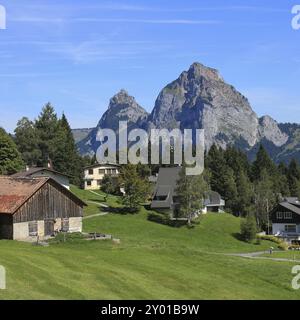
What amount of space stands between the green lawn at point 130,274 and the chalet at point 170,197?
39.9 meters

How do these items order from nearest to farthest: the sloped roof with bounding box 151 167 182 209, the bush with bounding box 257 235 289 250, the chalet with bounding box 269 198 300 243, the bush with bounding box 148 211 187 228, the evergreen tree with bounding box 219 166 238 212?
the bush with bounding box 257 235 289 250 → the bush with bounding box 148 211 187 228 → the sloped roof with bounding box 151 167 182 209 → the chalet with bounding box 269 198 300 243 → the evergreen tree with bounding box 219 166 238 212

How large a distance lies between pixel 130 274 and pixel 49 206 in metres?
23.7

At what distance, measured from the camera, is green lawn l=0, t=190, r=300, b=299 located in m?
30.5

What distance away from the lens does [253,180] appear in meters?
131

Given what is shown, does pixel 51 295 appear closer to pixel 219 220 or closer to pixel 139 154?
pixel 219 220

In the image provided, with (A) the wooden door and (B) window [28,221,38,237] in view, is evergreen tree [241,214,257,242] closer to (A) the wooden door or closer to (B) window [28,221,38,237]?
(A) the wooden door

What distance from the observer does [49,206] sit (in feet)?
192

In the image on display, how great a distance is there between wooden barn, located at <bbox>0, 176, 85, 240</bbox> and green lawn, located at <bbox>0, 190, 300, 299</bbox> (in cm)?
367

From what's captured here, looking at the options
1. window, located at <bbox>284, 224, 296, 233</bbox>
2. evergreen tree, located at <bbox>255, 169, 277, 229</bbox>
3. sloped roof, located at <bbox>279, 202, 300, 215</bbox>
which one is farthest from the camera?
evergreen tree, located at <bbox>255, 169, 277, 229</bbox>

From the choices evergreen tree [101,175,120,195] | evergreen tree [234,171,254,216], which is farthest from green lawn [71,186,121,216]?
evergreen tree [234,171,254,216]

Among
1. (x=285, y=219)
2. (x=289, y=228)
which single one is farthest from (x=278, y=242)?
(x=289, y=228)

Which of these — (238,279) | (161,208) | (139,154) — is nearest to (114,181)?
(139,154)

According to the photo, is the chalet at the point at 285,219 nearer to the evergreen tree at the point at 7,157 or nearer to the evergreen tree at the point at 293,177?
the evergreen tree at the point at 293,177

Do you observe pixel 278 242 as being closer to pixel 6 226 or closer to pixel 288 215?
pixel 288 215
